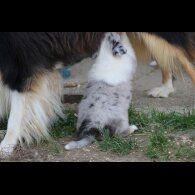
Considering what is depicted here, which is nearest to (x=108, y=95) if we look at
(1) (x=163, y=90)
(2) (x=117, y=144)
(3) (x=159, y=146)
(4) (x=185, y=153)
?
(2) (x=117, y=144)

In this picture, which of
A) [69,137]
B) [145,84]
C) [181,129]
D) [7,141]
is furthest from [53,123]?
[145,84]

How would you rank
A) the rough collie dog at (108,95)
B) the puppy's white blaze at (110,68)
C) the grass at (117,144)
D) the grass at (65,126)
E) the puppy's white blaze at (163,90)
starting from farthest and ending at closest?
the puppy's white blaze at (163,90) → the grass at (65,126) → the puppy's white blaze at (110,68) → the rough collie dog at (108,95) → the grass at (117,144)

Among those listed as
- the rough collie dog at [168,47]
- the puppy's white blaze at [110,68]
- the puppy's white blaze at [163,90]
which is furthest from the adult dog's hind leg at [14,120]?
the puppy's white blaze at [163,90]

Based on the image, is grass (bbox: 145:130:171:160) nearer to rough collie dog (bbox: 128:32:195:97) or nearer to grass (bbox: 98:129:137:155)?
grass (bbox: 98:129:137:155)

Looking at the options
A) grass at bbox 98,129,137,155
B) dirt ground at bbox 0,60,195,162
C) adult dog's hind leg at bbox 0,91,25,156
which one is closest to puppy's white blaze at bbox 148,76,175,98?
dirt ground at bbox 0,60,195,162

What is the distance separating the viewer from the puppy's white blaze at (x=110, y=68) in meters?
5.09

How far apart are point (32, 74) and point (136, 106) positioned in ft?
4.88

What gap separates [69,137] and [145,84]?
221 cm

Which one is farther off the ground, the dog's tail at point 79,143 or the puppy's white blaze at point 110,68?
the puppy's white blaze at point 110,68

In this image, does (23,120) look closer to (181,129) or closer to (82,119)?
(82,119)

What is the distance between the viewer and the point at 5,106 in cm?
516

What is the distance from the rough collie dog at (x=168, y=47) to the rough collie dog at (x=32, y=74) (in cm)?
51

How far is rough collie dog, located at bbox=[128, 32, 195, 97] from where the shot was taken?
211 inches

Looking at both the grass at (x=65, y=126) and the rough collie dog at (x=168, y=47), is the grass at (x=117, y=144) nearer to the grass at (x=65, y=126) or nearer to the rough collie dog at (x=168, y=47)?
the grass at (x=65, y=126)
